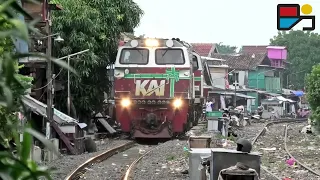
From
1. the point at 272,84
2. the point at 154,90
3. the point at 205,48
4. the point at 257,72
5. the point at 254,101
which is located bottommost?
the point at 254,101

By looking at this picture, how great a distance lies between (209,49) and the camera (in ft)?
183

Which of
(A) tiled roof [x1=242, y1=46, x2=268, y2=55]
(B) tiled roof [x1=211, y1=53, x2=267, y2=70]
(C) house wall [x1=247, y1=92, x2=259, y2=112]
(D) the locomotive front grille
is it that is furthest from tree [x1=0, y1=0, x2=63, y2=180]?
(A) tiled roof [x1=242, y1=46, x2=268, y2=55]

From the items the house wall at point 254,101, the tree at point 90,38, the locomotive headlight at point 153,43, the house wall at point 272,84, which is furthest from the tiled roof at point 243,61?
the locomotive headlight at point 153,43

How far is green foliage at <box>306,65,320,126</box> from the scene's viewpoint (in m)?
20.0

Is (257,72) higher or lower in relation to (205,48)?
lower

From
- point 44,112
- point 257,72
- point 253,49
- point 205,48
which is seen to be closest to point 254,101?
point 257,72

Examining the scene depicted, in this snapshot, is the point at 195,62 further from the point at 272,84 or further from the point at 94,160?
the point at 272,84

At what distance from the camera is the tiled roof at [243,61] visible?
58.2 m

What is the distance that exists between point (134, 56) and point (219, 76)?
35.8 m

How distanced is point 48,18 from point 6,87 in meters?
16.1

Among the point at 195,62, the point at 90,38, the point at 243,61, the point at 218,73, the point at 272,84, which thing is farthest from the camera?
the point at 272,84

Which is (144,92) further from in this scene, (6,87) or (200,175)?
(6,87)

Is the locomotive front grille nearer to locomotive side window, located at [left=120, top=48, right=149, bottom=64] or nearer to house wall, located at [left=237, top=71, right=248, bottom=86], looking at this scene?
locomotive side window, located at [left=120, top=48, right=149, bottom=64]

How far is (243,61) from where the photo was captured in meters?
59.5
